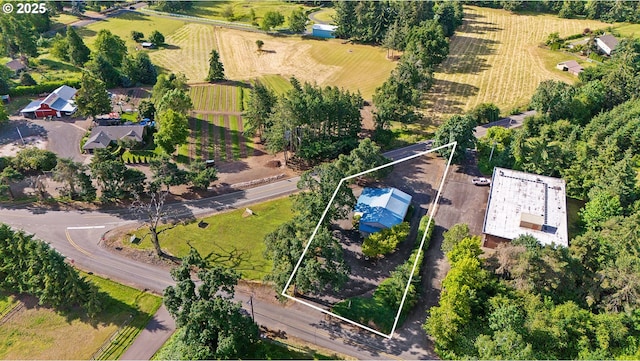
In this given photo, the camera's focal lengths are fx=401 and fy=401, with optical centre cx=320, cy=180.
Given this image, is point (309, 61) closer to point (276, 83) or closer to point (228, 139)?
point (276, 83)

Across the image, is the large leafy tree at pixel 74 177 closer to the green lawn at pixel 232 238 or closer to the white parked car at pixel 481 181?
the green lawn at pixel 232 238

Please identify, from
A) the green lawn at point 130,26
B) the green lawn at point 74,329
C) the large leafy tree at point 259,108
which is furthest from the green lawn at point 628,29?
the green lawn at point 74,329

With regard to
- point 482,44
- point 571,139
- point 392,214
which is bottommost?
point 392,214

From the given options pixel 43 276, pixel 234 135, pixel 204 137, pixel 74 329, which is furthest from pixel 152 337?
pixel 234 135

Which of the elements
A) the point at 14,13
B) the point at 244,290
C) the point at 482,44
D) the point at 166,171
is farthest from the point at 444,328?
the point at 14,13

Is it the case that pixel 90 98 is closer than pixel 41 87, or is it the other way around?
pixel 90 98

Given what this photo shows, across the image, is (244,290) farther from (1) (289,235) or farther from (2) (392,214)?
(2) (392,214)

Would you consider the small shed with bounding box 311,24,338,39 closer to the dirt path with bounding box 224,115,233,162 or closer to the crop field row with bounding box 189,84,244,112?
the crop field row with bounding box 189,84,244,112
